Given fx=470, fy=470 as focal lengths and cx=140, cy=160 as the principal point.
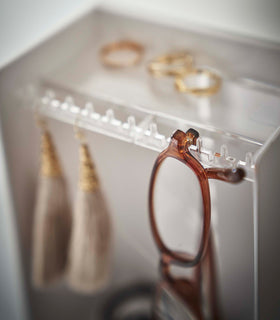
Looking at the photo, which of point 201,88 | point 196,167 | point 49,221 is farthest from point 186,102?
point 49,221

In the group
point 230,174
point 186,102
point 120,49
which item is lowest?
point 230,174

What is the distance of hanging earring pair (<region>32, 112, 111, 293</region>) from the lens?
1.98 feet

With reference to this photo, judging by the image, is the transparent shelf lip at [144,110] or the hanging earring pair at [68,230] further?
the hanging earring pair at [68,230]

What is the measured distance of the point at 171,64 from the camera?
2.03 ft

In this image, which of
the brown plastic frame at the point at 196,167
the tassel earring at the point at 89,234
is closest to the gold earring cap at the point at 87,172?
the tassel earring at the point at 89,234

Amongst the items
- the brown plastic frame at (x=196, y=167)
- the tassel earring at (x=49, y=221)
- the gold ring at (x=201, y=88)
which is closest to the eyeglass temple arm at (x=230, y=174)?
the brown plastic frame at (x=196, y=167)

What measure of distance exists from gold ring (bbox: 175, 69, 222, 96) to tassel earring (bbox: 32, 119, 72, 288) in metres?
0.18

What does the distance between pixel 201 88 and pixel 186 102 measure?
3 cm

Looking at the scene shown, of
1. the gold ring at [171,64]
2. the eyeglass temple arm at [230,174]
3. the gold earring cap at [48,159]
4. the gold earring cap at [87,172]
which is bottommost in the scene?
the eyeglass temple arm at [230,174]

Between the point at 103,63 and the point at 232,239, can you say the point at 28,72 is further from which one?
the point at 232,239

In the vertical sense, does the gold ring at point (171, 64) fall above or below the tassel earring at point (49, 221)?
above

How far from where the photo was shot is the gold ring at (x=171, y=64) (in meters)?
0.60

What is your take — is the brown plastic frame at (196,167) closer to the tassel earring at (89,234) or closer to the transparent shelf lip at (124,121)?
the transparent shelf lip at (124,121)

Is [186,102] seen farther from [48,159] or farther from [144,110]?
[48,159]
